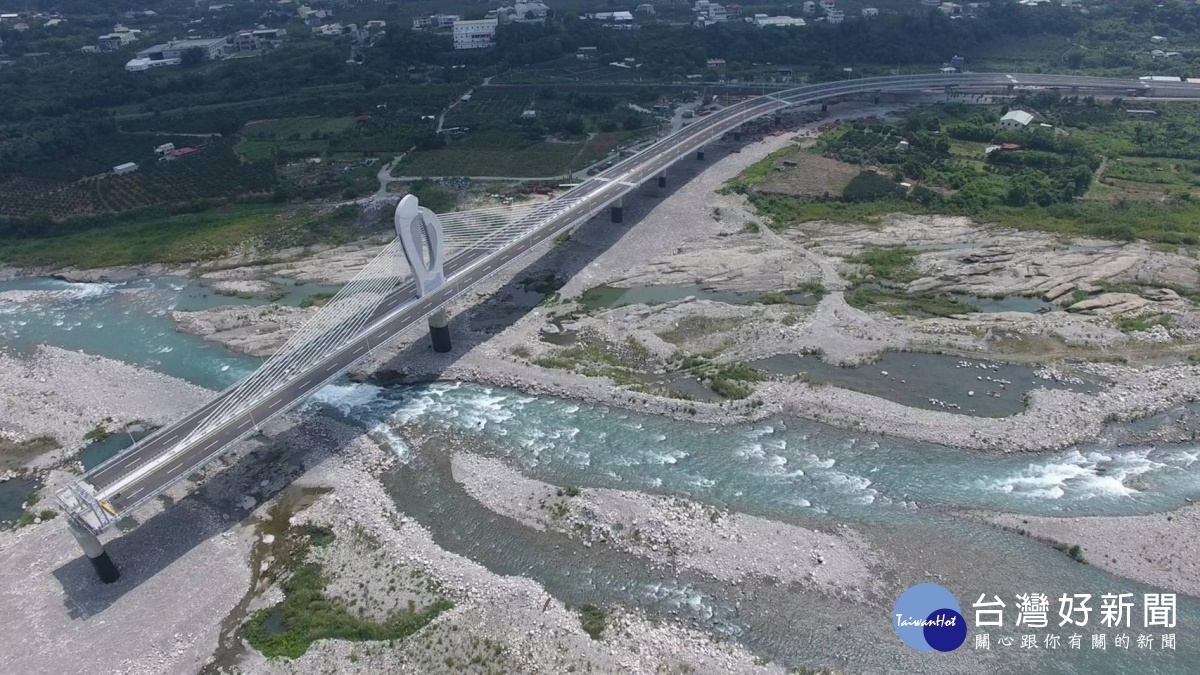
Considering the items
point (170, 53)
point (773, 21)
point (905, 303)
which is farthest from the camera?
point (773, 21)

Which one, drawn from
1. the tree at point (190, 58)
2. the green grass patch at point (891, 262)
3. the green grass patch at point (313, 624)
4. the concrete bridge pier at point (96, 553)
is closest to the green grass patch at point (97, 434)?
the concrete bridge pier at point (96, 553)

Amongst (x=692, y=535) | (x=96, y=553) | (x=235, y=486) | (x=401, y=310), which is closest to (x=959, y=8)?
(x=401, y=310)

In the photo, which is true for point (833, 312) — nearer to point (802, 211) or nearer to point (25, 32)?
point (802, 211)

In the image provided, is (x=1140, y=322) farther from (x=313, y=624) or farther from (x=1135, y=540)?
(x=313, y=624)

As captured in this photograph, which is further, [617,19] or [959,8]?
[617,19]

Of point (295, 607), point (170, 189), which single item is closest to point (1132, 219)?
point (295, 607)

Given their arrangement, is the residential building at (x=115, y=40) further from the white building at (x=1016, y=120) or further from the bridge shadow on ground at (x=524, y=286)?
the white building at (x=1016, y=120)
